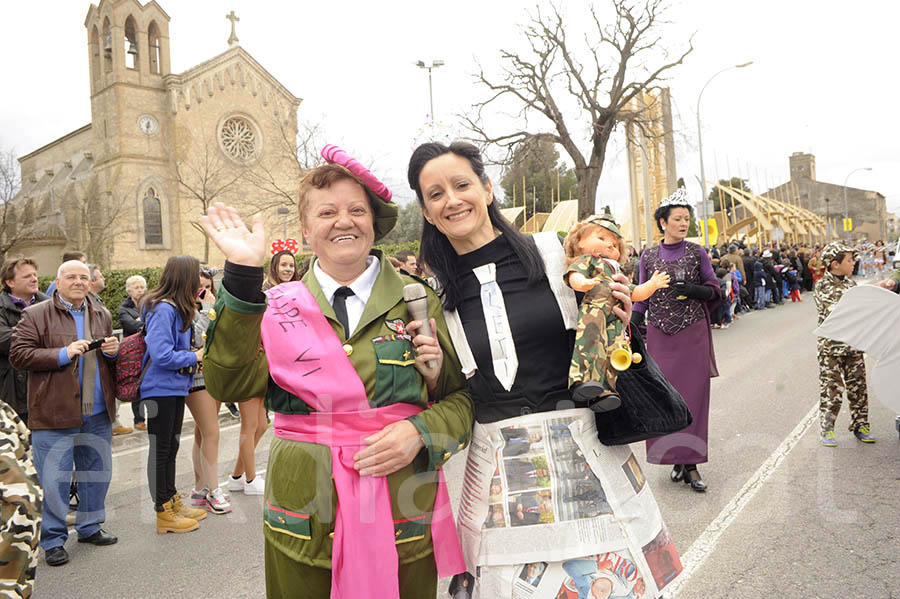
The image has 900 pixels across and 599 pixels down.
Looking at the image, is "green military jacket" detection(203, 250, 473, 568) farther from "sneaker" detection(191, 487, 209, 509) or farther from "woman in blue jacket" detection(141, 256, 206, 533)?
"sneaker" detection(191, 487, 209, 509)

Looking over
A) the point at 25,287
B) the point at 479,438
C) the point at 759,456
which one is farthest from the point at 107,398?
the point at 759,456

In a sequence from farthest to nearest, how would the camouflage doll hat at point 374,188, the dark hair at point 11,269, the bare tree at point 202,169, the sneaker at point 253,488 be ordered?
the bare tree at point 202,169 → the dark hair at point 11,269 → the sneaker at point 253,488 → the camouflage doll hat at point 374,188

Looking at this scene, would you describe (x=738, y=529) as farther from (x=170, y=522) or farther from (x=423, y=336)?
(x=170, y=522)

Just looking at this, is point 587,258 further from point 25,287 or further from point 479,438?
point 25,287

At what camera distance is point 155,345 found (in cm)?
494

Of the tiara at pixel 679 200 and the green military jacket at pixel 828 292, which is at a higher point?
the tiara at pixel 679 200

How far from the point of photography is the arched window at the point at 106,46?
125 feet

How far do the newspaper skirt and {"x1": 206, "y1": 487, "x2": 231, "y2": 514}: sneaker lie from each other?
3.84 meters

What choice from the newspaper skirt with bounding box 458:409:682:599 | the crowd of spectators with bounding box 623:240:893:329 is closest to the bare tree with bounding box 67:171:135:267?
the crowd of spectators with bounding box 623:240:893:329

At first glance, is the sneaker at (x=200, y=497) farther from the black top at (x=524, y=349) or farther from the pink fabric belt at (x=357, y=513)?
the black top at (x=524, y=349)

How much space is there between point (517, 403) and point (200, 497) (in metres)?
4.35

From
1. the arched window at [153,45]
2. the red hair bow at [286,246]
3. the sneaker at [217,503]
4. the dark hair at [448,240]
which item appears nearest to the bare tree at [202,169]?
the arched window at [153,45]

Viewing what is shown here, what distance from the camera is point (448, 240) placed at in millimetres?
2330

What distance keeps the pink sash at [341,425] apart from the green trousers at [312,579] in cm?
7
